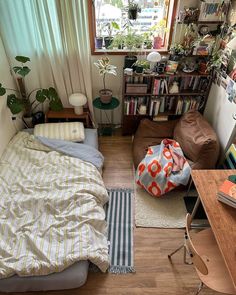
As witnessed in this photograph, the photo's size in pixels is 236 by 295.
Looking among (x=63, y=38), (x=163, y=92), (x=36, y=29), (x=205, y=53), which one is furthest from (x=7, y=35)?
(x=205, y=53)

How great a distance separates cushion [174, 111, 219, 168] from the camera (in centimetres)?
211

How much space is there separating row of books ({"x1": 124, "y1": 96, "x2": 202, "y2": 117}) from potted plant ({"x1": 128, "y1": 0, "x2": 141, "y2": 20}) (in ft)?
3.00

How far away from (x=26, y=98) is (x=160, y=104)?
1737mm

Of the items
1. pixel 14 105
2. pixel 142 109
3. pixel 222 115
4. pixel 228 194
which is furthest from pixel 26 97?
pixel 228 194

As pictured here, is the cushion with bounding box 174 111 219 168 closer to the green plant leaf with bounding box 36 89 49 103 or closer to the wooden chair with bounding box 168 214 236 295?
the wooden chair with bounding box 168 214 236 295

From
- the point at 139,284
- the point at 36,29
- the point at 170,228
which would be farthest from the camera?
the point at 36,29

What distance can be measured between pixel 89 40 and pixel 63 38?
29 cm

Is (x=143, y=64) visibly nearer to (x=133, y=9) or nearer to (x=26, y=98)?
(x=133, y=9)

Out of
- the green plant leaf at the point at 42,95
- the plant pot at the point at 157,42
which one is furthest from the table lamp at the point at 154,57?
the green plant leaf at the point at 42,95

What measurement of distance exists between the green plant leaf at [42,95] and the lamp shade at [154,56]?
50.0 inches

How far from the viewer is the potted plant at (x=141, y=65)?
244 centimetres

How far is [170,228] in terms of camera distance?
6.47ft

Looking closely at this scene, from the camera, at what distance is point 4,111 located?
2.37 metres

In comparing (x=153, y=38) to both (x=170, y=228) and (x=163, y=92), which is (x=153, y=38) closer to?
(x=163, y=92)
